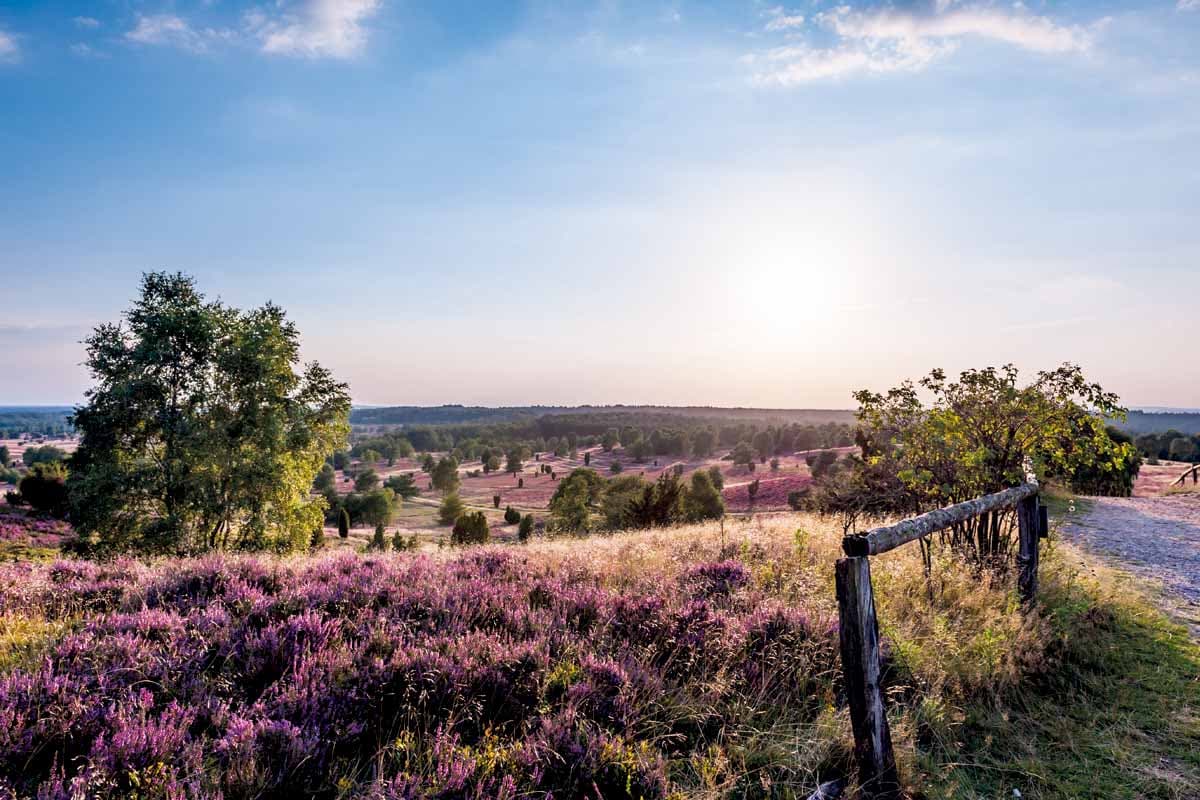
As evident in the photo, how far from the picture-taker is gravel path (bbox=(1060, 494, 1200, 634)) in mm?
9891

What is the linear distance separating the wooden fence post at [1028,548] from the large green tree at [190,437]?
77.6 feet

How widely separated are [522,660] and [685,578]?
134 inches

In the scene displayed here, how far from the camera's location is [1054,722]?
5.07 m

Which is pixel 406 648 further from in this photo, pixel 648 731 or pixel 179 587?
pixel 179 587

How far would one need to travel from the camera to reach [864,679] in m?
3.87

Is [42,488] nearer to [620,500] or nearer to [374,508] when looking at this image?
[374,508]

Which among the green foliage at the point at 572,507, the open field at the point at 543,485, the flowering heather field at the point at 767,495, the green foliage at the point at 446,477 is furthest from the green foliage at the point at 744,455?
the green foliage at the point at 572,507

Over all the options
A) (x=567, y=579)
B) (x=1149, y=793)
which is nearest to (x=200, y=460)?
(x=567, y=579)

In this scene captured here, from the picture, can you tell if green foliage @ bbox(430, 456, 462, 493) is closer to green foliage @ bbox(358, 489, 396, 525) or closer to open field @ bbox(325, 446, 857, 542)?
open field @ bbox(325, 446, 857, 542)

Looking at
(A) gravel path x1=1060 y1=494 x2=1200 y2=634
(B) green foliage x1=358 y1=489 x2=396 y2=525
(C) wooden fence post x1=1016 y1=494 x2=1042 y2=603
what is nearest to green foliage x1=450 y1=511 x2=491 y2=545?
(B) green foliage x1=358 y1=489 x2=396 y2=525

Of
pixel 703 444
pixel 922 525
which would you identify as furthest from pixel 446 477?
pixel 922 525

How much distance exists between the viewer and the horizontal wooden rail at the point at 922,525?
3885 millimetres

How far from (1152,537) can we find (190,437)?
3130 centimetres

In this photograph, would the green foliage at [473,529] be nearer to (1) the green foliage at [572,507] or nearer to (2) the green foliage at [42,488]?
(1) the green foliage at [572,507]
